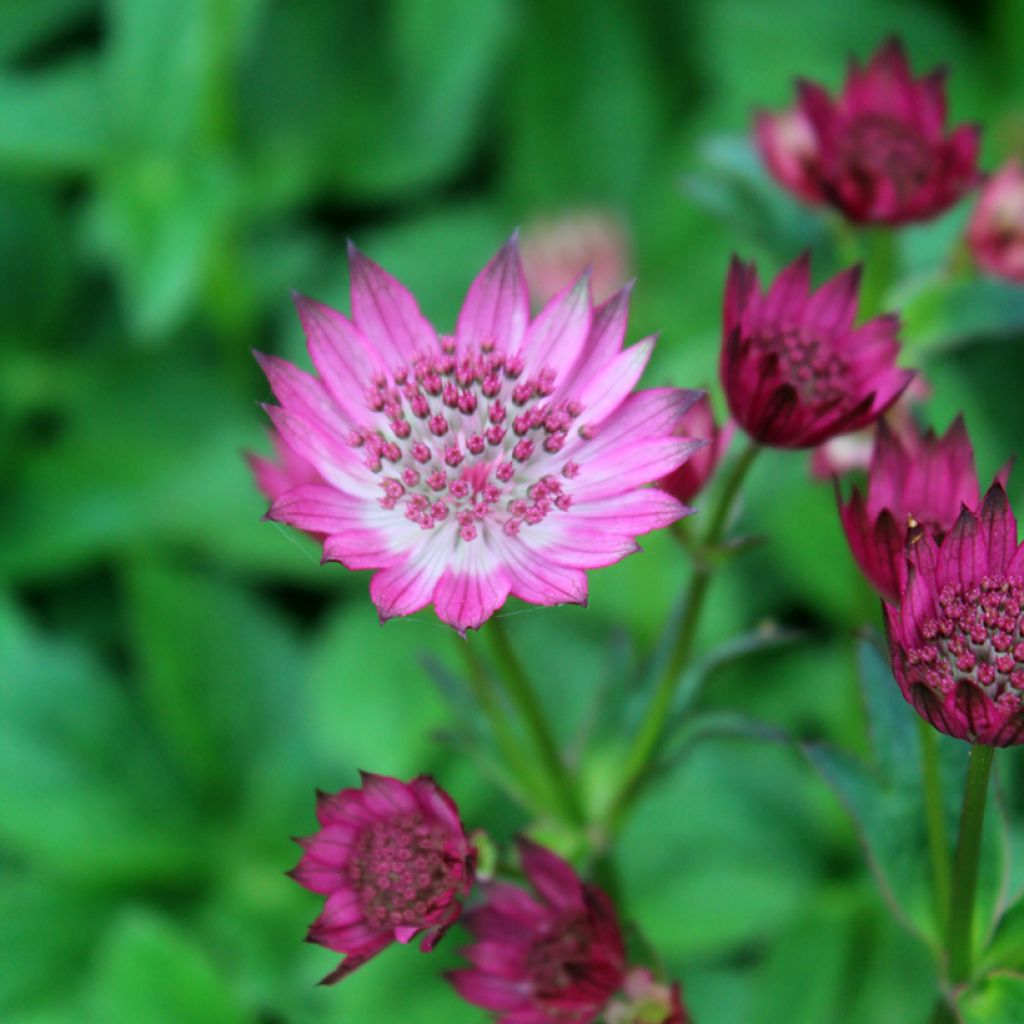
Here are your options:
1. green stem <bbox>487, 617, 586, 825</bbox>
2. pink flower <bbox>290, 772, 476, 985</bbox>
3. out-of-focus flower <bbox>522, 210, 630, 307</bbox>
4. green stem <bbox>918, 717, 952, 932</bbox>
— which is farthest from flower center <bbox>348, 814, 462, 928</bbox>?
out-of-focus flower <bbox>522, 210, 630, 307</bbox>

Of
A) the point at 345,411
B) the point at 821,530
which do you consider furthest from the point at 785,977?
the point at 345,411

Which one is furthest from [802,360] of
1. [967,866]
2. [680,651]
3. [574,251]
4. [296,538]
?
[574,251]

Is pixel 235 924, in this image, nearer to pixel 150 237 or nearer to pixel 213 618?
pixel 213 618

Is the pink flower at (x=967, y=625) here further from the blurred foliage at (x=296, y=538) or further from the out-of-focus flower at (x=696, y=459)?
the blurred foliage at (x=296, y=538)

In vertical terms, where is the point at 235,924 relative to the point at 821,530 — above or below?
below

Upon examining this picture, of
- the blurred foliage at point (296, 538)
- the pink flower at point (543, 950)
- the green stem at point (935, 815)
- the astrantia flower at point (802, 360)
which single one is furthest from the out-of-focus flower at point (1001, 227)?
the pink flower at point (543, 950)

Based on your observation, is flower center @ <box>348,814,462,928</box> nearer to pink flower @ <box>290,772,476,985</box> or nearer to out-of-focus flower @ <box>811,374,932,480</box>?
pink flower @ <box>290,772,476,985</box>

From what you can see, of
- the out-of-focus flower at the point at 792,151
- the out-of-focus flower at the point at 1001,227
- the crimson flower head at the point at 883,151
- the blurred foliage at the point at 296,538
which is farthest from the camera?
the blurred foliage at the point at 296,538
